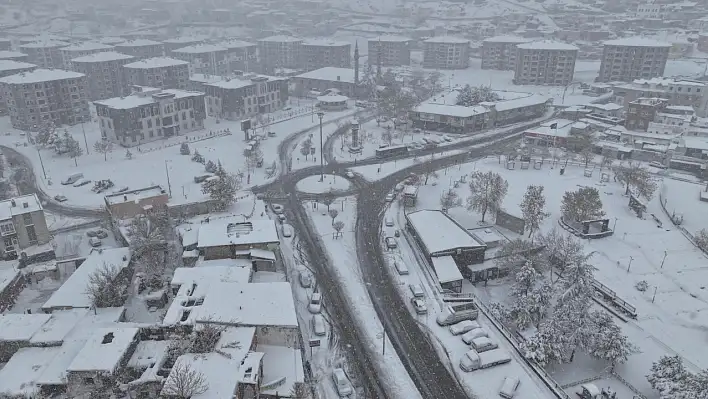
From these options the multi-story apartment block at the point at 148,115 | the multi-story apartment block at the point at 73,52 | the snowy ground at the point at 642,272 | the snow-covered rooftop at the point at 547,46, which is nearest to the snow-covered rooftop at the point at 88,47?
the multi-story apartment block at the point at 73,52

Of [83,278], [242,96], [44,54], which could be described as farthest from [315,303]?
[44,54]

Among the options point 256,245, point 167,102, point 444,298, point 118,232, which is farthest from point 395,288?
point 167,102

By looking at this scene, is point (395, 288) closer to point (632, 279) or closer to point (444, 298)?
point (444, 298)

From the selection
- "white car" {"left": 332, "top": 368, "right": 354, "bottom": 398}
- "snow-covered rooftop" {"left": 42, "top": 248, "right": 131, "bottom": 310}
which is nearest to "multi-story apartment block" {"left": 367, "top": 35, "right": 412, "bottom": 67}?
"snow-covered rooftop" {"left": 42, "top": 248, "right": 131, "bottom": 310}

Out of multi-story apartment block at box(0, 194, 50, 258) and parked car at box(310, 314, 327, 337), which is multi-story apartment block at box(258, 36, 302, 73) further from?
parked car at box(310, 314, 327, 337)

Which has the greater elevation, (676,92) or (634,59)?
(634,59)

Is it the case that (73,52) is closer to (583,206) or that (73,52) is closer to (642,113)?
(583,206)

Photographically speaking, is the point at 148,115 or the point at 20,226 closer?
the point at 20,226
